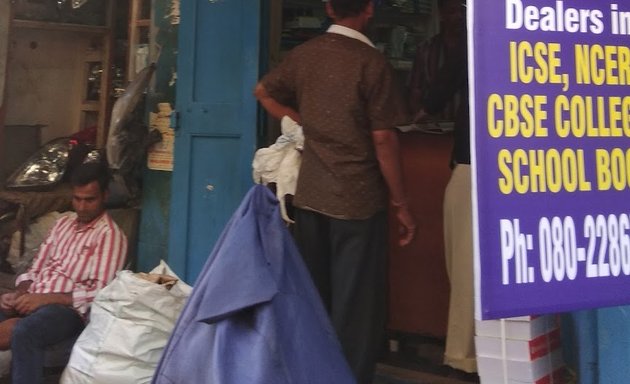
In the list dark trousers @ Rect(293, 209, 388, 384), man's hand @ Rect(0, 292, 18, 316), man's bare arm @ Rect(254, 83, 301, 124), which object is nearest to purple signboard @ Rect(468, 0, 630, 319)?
dark trousers @ Rect(293, 209, 388, 384)

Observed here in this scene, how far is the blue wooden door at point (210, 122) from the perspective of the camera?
446 centimetres

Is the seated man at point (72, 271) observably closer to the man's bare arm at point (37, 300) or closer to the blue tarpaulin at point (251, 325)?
the man's bare arm at point (37, 300)

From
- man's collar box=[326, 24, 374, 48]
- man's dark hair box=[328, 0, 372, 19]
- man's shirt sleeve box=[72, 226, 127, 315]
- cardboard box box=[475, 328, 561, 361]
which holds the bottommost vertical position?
cardboard box box=[475, 328, 561, 361]

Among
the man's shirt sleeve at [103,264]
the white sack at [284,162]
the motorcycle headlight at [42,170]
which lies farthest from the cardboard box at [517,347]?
the motorcycle headlight at [42,170]

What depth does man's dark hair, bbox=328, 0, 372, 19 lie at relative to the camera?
350 cm

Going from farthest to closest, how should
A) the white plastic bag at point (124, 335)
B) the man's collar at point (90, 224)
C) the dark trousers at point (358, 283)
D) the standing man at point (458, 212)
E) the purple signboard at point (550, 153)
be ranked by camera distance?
the man's collar at point (90, 224) → the standing man at point (458, 212) → the white plastic bag at point (124, 335) → the dark trousers at point (358, 283) → the purple signboard at point (550, 153)

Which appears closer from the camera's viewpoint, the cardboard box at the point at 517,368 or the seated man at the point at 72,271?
the cardboard box at the point at 517,368

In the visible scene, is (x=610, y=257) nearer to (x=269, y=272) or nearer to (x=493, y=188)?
(x=493, y=188)

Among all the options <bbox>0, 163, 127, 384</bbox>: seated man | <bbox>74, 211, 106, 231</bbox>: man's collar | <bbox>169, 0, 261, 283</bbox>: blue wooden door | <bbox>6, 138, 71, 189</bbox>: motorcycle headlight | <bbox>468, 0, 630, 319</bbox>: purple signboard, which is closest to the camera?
<bbox>468, 0, 630, 319</bbox>: purple signboard

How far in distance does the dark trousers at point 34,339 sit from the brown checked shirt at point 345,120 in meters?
1.31

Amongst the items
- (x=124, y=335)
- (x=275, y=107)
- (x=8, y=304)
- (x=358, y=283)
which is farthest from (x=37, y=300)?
(x=358, y=283)

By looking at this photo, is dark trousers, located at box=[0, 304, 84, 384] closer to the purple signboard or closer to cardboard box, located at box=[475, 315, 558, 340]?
cardboard box, located at box=[475, 315, 558, 340]

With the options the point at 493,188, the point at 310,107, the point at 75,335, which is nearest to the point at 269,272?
the point at 493,188

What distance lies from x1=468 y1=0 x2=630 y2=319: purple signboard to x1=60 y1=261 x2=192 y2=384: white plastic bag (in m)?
2.02
